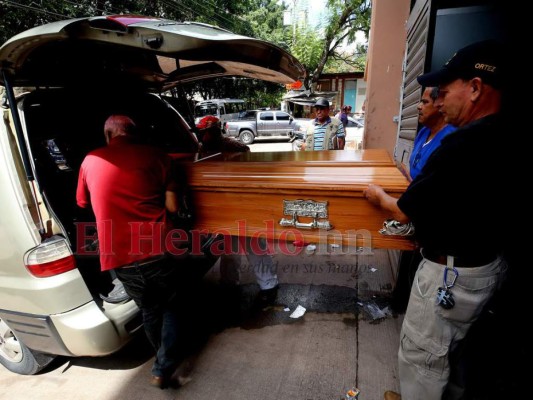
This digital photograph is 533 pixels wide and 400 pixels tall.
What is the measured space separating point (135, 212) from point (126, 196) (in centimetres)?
10

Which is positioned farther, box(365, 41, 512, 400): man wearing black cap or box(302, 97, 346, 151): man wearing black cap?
box(302, 97, 346, 151): man wearing black cap

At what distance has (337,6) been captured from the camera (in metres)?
14.9

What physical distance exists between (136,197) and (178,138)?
191 centimetres

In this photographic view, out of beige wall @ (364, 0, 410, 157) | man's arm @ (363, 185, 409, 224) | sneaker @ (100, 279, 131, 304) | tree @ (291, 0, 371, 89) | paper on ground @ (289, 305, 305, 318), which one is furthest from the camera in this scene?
tree @ (291, 0, 371, 89)

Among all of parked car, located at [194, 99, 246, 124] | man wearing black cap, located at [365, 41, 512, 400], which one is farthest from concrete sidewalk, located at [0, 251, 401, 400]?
parked car, located at [194, 99, 246, 124]

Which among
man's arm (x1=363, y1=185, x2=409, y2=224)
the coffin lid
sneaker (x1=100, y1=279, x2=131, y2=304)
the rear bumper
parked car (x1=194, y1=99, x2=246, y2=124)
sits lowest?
the rear bumper

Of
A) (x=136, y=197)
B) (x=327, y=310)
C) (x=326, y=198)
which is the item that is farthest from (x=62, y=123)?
(x=327, y=310)

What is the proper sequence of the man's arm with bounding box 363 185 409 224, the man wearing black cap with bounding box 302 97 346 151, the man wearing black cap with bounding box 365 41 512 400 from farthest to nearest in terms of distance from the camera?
the man wearing black cap with bounding box 302 97 346 151 → the man's arm with bounding box 363 185 409 224 → the man wearing black cap with bounding box 365 41 512 400

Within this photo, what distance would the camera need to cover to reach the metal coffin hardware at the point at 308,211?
180 cm

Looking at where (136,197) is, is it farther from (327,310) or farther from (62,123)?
(327,310)

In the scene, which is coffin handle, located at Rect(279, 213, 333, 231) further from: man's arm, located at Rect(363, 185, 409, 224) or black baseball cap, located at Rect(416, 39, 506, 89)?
black baseball cap, located at Rect(416, 39, 506, 89)

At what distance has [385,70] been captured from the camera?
4188 millimetres

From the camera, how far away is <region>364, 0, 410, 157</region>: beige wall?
4.05 m

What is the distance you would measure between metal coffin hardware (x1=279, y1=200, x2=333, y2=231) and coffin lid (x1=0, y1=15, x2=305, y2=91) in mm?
893
